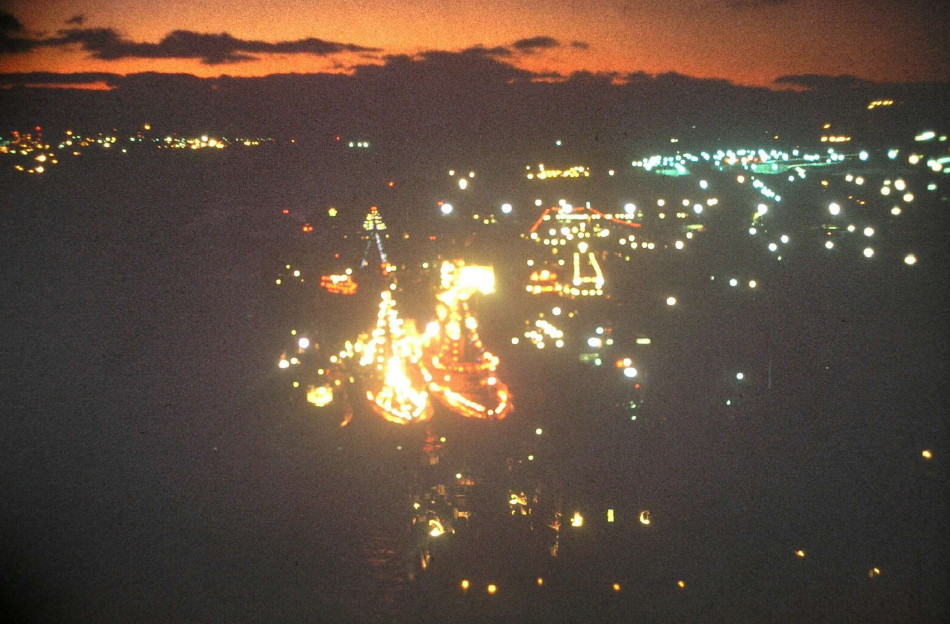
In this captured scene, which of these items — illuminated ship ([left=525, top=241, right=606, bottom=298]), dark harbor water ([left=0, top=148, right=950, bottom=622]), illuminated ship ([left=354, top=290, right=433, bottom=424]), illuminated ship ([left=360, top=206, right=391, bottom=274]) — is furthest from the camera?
illuminated ship ([left=360, top=206, right=391, bottom=274])

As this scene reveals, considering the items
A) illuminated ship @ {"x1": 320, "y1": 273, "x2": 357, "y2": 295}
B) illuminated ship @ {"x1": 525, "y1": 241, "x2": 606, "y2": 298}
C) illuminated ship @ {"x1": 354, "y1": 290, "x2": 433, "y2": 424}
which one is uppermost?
illuminated ship @ {"x1": 525, "y1": 241, "x2": 606, "y2": 298}

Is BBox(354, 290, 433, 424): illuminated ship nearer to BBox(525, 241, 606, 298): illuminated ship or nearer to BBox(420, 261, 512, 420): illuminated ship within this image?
BBox(420, 261, 512, 420): illuminated ship

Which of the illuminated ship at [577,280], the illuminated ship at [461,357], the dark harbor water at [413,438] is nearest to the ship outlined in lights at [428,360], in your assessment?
the illuminated ship at [461,357]

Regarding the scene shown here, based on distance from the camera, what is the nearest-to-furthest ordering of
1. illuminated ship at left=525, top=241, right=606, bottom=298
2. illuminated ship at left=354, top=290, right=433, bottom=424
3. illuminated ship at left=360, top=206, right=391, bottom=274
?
illuminated ship at left=354, top=290, right=433, bottom=424 < illuminated ship at left=525, top=241, right=606, bottom=298 < illuminated ship at left=360, top=206, right=391, bottom=274

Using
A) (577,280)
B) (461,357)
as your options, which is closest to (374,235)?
(461,357)

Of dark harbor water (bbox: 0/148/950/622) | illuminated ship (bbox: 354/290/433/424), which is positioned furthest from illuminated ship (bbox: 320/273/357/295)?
dark harbor water (bbox: 0/148/950/622)

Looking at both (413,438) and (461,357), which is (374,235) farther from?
(413,438)

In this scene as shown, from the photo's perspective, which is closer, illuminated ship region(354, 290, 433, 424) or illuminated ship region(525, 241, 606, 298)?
illuminated ship region(354, 290, 433, 424)

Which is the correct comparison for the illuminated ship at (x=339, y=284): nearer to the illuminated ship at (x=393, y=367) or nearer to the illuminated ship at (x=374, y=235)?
the illuminated ship at (x=374, y=235)

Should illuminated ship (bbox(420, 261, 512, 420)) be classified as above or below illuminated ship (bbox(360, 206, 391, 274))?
below
